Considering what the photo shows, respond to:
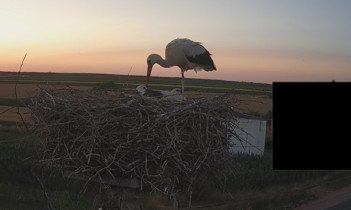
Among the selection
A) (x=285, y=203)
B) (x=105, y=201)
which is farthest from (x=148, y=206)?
(x=105, y=201)

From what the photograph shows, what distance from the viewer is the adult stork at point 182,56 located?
6.73 m

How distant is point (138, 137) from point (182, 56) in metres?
3.93

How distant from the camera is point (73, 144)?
373 cm

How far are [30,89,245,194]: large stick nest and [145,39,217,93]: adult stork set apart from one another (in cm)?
239

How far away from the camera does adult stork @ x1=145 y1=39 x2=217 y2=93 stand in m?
6.73

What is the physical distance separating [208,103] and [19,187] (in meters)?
14.7

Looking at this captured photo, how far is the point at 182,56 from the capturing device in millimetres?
7402

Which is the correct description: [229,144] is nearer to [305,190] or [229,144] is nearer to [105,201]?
[105,201]

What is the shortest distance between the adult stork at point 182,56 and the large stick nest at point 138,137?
7.85ft

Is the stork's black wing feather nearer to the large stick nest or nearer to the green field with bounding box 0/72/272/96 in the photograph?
the green field with bounding box 0/72/272/96
